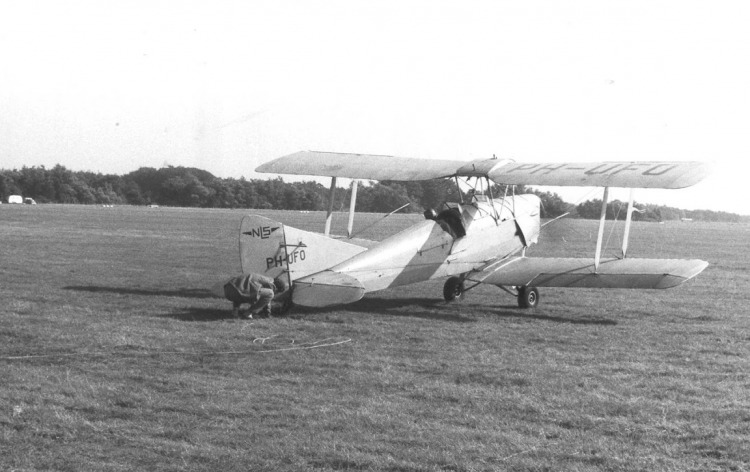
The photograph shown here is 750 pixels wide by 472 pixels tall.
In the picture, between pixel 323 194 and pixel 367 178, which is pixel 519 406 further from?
pixel 323 194

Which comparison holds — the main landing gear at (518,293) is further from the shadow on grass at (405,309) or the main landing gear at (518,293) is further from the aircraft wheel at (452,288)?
the shadow on grass at (405,309)

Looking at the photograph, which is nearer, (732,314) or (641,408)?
(641,408)

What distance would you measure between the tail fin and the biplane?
0.04 ft

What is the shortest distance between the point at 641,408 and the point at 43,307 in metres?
8.22

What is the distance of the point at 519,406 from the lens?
620cm

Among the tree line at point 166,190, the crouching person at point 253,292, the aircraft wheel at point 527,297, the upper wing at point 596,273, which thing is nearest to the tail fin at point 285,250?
the crouching person at point 253,292

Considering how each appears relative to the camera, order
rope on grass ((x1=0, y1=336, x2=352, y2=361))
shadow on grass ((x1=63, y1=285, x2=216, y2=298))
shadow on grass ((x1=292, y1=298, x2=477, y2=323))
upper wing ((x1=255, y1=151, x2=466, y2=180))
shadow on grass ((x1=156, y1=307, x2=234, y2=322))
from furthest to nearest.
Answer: shadow on grass ((x1=63, y1=285, x2=216, y2=298))
upper wing ((x1=255, y1=151, x2=466, y2=180))
shadow on grass ((x1=292, y1=298, x2=477, y2=323))
shadow on grass ((x1=156, y1=307, x2=234, y2=322))
rope on grass ((x1=0, y1=336, x2=352, y2=361))

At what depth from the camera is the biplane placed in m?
10.6

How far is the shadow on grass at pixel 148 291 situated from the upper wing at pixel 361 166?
7.42 feet

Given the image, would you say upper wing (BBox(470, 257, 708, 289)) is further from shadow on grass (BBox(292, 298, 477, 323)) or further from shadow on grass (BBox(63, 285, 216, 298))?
shadow on grass (BBox(63, 285, 216, 298))

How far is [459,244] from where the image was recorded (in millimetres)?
12328

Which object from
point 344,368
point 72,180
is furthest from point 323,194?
point 344,368

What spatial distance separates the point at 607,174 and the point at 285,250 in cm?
430

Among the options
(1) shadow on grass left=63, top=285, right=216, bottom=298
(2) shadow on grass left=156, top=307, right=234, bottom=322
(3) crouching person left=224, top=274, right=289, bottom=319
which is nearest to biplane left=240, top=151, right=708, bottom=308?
(3) crouching person left=224, top=274, right=289, bottom=319
